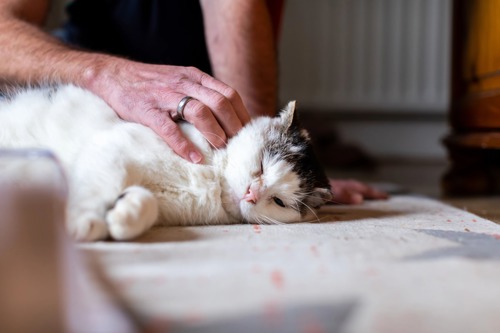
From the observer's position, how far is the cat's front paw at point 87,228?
0.81 meters

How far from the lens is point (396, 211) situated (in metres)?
1.35

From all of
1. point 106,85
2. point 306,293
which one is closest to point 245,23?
point 106,85

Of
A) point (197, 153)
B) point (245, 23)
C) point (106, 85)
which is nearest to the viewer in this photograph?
point (197, 153)

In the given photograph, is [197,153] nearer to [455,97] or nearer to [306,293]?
[306,293]

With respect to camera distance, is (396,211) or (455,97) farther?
(455,97)

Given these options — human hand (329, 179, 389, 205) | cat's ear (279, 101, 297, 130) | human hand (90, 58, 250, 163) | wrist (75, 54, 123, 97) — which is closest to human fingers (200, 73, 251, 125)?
human hand (90, 58, 250, 163)

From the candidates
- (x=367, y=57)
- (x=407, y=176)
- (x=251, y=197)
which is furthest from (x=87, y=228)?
(x=367, y=57)

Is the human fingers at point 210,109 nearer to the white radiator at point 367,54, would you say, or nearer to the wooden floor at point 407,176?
the wooden floor at point 407,176

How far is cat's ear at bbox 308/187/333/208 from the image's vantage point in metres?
1.21

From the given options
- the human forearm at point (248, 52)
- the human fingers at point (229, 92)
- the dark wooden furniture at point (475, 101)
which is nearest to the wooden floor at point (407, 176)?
the dark wooden furniture at point (475, 101)

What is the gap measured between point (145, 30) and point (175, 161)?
858 mm

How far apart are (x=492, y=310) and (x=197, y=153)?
66cm

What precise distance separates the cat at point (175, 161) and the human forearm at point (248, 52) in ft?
1.08

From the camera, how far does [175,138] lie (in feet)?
3.56
